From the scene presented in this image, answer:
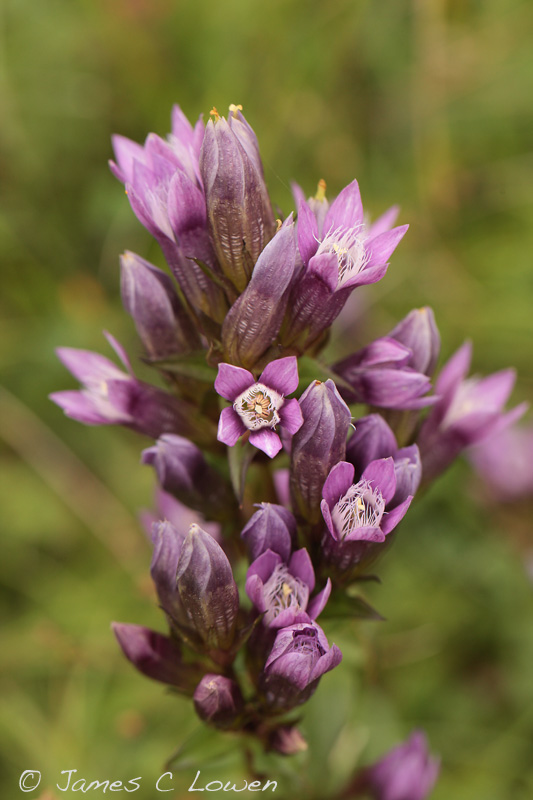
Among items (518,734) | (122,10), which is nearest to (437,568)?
(518,734)

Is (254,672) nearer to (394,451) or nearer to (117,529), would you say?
(394,451)

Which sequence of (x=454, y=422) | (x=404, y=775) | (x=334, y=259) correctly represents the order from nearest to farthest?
(x=334, y=259), (x=454, y=422), (x=404, y=775)

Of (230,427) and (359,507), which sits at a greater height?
(230,427)

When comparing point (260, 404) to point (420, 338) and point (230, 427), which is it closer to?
point (230, 427)

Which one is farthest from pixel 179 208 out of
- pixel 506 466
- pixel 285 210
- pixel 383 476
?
pixel 506 466

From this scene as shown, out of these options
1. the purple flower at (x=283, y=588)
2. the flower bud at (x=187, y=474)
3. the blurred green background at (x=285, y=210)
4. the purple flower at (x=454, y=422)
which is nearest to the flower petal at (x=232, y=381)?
the flower bud at (x=187, y=474)

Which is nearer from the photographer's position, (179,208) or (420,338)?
(179,208)

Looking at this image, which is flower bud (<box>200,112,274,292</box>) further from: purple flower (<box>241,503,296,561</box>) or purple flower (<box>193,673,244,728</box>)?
purple flower (<box>193,673,244,728</box>)

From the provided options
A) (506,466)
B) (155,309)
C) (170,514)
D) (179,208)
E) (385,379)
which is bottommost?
(506,466)
